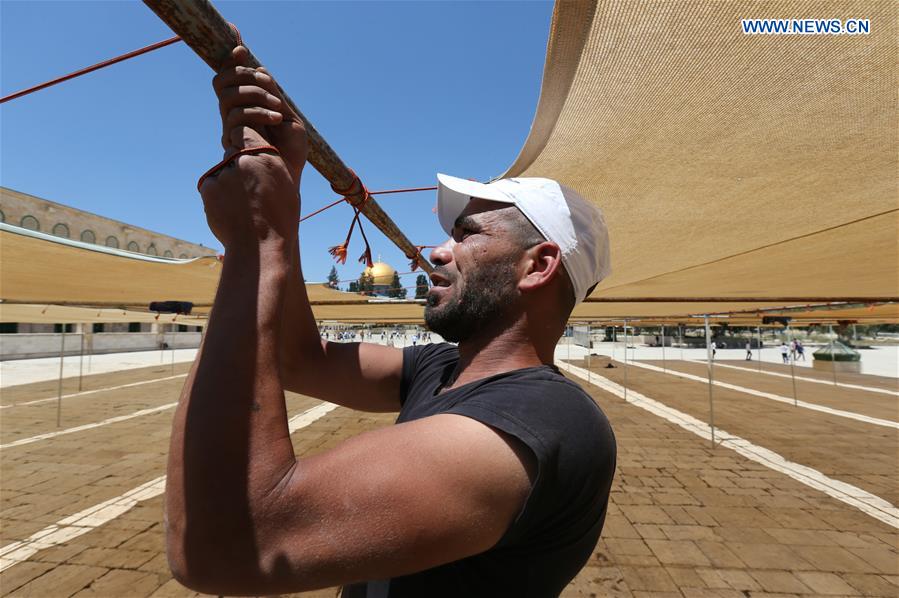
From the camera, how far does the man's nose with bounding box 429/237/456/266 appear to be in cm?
122

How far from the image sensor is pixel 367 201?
5.20 feet

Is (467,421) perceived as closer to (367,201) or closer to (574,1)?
(367,201)

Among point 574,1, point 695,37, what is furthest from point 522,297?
point 695,37

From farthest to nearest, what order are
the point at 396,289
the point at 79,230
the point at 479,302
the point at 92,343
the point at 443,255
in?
1. the point at 79,230
2. the point at 92,343
3. the point at 396,289
4. the point at 443,255
5. the point at 479,302

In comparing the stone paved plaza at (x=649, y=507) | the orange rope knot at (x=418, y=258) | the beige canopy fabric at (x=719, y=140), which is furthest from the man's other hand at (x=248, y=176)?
the stone paved plaza at (x=649, y=507)

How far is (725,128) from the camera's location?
2.03m

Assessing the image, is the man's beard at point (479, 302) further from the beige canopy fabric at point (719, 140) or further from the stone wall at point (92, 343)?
the stone wall at point (92, 343)

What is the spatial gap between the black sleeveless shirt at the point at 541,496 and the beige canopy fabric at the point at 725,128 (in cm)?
134

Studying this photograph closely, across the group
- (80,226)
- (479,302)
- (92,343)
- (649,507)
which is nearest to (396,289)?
(649,507)

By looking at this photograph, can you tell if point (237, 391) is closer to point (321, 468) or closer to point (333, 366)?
point (321, 468)

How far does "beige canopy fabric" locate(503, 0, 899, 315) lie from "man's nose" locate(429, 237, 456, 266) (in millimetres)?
933

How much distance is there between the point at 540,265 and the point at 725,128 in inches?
60.6

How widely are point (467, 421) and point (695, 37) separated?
1.63 meters

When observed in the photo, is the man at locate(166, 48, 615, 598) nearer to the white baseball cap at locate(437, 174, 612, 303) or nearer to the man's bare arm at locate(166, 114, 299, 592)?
the man's bare arm at locate(166, 114, 299, 592)
